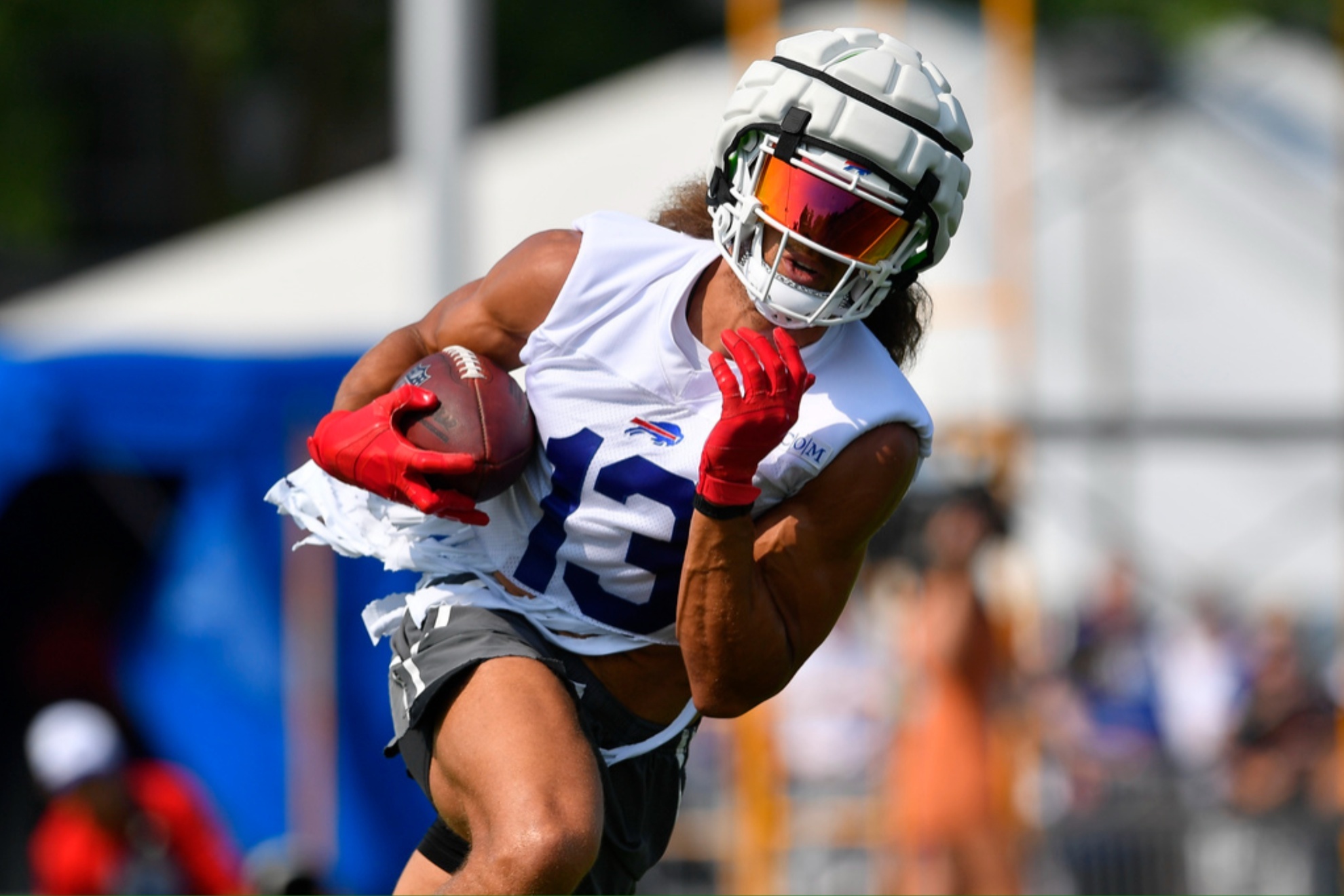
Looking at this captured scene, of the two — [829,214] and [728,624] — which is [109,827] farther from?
[829,214]

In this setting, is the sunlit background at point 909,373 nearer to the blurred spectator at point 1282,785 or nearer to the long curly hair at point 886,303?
the blurred spectator at point 1282,785

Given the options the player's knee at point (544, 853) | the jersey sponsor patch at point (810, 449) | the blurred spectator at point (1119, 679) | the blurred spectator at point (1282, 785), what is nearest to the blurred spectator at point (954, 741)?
the blurred spectator at point (1282, 785)

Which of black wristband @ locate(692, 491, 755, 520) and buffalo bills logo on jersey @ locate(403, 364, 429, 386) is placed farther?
buffalo bills logo on jersey @ locate(403, 364, 429, 386)

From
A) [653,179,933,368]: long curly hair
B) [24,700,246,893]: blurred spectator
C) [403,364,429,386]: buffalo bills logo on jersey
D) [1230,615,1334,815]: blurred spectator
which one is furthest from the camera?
[1230,615,1334,815]: blurred spectator

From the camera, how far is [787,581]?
2955 mm

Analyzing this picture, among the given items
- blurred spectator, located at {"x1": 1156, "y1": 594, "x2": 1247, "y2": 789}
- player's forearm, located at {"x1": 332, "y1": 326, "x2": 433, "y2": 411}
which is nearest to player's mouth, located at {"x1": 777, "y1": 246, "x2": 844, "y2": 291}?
player's forearm, located at {"x1": 332, "y1": 326, "x2": 433, "y2": 411}

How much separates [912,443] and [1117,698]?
273 inches

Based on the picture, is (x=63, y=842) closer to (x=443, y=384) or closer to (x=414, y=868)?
(x=414, y=868)

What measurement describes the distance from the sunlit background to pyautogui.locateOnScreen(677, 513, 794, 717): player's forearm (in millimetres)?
1026

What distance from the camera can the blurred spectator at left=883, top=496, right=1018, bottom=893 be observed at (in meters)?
6.59

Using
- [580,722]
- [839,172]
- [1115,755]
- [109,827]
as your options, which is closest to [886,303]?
[839,172]

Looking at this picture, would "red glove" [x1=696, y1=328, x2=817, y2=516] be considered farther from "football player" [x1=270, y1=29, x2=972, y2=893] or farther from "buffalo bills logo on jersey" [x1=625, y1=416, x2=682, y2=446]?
"buffalo bills logo on jersey" [x1=625, y1=416, x2=682, y2=446]

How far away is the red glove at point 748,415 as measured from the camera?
2695 millimetres

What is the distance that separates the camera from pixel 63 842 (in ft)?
20.4
